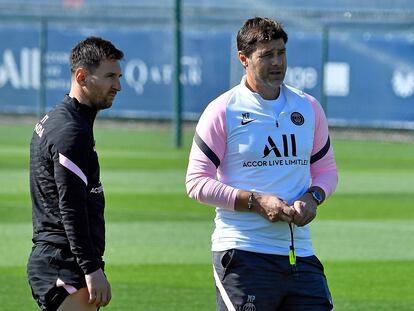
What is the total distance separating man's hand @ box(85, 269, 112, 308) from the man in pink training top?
1.91 ft

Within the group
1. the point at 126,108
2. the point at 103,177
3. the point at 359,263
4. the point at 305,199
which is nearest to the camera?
the point at 305,199

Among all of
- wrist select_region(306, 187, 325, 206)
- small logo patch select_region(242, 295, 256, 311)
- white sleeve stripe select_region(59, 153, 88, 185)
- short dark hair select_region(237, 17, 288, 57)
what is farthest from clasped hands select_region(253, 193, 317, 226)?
white sleeve stripe select_region(59, 153, 88, 185)

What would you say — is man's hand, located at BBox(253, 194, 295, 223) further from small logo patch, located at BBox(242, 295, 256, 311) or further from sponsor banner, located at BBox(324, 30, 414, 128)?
sponsor banner, located at BBox(324, 30, 414, 128)

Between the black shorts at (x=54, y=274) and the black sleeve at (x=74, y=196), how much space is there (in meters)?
0.15

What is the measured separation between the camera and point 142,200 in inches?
722

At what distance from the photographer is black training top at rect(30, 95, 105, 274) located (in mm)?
6238

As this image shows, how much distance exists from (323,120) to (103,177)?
1510cm

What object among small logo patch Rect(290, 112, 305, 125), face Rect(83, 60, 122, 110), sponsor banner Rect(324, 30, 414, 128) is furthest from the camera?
sponsor banner Rect(324, 30, 414, 128)

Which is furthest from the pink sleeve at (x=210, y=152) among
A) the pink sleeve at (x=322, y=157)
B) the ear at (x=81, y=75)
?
the ear at (x=81, y=75)

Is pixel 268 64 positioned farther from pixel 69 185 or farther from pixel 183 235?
pixel 183 235

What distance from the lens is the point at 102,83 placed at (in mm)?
6457

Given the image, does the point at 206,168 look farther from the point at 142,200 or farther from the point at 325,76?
the point at 325,76

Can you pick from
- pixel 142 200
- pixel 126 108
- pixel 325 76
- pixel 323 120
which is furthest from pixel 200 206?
pixel 126 108

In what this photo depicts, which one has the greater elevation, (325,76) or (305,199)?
(305,199)
